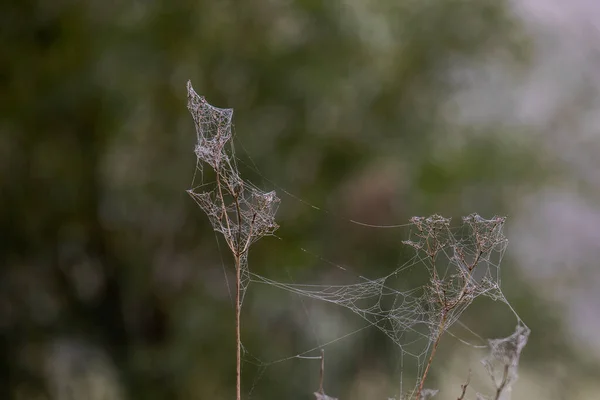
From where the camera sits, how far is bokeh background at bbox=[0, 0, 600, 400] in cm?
114

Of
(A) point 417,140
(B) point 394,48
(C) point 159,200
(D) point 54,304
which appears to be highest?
(B) point 394,48

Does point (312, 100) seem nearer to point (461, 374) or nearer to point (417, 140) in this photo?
point (417, 140)

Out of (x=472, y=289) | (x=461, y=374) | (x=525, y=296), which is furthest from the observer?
(x=525, y=296)

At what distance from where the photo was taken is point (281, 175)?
45.0 inches

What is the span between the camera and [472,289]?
22 centimetres

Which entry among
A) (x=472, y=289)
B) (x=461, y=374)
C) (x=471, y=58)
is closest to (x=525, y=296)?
(x=461, y=374)

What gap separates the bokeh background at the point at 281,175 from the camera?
1.14 metres

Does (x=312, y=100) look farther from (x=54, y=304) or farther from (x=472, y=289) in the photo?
(x=472, y=289)

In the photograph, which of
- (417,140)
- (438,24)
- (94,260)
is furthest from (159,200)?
(438,24)

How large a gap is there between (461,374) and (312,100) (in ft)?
1.98

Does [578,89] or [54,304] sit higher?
[578,89]

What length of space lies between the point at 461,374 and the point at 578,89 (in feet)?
2.04

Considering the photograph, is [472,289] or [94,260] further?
[94,260]

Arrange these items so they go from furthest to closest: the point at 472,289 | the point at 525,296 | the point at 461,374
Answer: the point at 525,296 < the point at 461,374 < the point at 472,289
